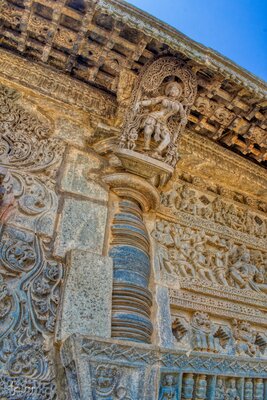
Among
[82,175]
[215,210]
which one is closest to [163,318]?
[82,175]

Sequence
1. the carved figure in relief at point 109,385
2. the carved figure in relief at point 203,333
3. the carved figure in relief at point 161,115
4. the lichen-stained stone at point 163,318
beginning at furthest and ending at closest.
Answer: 1. the carved figure in relief at point 161,115
2. the carved figure in relief at point 203,333
3. the lichen-stained stone at point 163,318
4. the carved figure in relief at point 109,385

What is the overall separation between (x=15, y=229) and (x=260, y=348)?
2.41 meters

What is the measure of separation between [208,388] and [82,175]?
198cm

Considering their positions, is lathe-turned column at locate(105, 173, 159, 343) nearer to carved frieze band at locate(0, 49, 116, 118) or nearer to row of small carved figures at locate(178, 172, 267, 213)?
row of small carved figures at locate(178, 172, 267, 213)

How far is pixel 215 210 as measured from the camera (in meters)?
4.52

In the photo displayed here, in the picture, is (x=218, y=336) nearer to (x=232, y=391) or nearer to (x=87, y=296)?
(x=232, y=391)

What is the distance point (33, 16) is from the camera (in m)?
3.65

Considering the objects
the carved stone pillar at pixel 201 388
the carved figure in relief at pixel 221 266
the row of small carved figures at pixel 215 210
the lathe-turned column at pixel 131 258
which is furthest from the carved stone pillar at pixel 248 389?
the row of small carved figures at pixel 215 210

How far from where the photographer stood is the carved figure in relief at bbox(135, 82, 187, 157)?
3826mm

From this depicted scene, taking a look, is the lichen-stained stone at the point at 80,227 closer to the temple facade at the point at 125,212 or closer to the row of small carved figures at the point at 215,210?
the temple facade at the point at 125,212

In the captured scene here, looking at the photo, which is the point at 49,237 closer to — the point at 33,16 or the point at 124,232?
the point at 124,232

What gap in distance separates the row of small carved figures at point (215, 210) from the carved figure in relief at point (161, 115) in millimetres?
631

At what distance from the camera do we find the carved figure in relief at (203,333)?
3430 mm

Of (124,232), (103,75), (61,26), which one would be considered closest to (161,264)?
(124,232)
